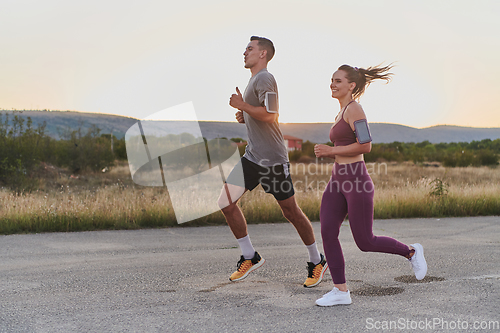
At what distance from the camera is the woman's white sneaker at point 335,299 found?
3643 millimetres

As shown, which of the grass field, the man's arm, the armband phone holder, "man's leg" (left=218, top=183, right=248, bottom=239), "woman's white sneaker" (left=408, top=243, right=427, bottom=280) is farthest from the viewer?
the grass field

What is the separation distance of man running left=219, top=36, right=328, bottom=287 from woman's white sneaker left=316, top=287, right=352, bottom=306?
0.61 metres

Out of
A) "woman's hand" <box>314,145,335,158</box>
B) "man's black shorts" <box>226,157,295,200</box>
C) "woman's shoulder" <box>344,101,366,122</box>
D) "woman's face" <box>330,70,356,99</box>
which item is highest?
"woman's face" <box>330,70,356,99</box>

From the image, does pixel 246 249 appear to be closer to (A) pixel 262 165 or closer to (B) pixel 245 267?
(B) pixel 245 267

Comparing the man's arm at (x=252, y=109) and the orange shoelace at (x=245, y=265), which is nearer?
the man's arm at (x=252, y=109)

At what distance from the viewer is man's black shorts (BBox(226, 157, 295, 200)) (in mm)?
4324

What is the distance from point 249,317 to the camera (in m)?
3.38

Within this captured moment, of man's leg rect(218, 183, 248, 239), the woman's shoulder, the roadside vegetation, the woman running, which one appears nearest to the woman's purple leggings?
the woman running

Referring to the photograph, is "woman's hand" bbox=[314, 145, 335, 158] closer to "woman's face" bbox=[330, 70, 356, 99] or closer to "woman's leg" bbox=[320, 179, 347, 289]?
"woman's leg" bbox=[320, 179, 347, 289]

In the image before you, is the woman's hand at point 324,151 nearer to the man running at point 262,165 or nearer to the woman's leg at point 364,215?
the woman's leg at point 364,215

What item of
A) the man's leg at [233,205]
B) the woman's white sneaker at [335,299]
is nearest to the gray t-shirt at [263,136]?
the man's leg at [233,205]

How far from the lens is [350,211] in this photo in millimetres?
3605

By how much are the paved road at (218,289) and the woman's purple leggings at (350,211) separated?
45 cm

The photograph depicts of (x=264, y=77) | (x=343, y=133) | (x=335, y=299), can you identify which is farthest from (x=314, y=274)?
(x=264, y=77)
